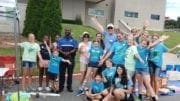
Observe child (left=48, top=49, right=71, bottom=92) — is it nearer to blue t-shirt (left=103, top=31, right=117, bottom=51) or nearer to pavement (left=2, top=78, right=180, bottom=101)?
pavement (left=2, top=78, right=180, bottom=101)

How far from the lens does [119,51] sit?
43.4ft

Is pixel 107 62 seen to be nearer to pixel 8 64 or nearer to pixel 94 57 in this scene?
pixel 94 57

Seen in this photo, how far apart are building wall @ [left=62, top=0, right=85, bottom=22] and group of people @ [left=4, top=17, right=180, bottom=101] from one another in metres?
26.6

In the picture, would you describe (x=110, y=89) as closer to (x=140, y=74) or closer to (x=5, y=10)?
(x=140, y=74)

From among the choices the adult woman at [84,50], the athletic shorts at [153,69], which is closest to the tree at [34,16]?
the adult woman at [84,50]

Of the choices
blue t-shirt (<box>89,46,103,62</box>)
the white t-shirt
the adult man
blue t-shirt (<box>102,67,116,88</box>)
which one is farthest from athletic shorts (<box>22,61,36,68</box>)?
blue t-shirt (<box>102,67,116,88</box>)

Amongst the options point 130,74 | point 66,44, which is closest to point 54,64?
point 66,44

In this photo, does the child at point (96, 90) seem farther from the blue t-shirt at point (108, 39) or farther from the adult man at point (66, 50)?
the adult man at point (66, 50)

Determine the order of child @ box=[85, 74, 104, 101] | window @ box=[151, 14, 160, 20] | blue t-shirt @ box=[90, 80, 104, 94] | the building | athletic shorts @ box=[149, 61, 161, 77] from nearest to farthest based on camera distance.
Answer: child @ box=[85, 74, 104, 101], blue t-shirt @ box=[90, 80, 104, 94], athletic shorts @ box=[149, 61, 161, 77], the building, window @ box=[151, 14, 160, 20]

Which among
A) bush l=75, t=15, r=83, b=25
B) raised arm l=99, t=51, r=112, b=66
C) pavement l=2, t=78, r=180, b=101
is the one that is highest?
raised arm l=99, t=51, r=112, b=66

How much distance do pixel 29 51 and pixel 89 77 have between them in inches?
71.9

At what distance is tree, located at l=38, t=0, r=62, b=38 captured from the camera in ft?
75.8

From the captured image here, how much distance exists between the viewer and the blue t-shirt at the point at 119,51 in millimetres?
13172

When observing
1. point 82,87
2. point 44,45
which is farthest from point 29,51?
point 82,87
